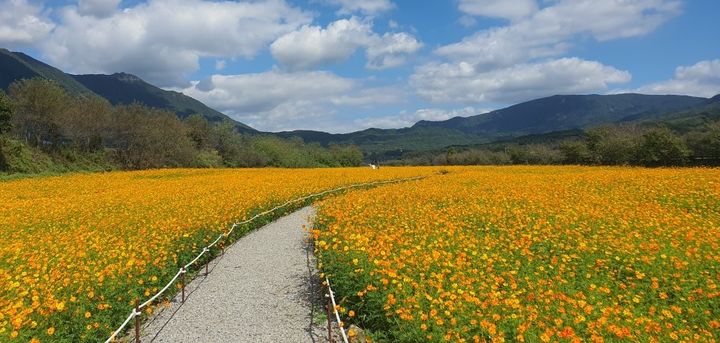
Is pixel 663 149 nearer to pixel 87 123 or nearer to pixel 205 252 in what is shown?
pixel 205 252

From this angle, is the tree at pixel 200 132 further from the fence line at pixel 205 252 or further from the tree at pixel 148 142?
the fence line at pixel 205 252

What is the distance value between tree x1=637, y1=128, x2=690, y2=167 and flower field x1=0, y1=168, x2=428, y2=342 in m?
45.9

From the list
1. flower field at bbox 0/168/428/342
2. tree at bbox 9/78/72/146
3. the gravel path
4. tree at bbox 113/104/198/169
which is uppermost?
tree at bbox 9/78/72/146

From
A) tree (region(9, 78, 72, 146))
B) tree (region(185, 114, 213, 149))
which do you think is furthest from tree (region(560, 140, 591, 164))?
tree (region(9, 78, 72, 146))

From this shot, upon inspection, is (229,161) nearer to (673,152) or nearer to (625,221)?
(673,152)

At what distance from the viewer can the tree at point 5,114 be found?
5391 centimetres

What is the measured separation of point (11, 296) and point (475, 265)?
31.5 ft

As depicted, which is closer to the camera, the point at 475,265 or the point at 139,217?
the point at 475,265

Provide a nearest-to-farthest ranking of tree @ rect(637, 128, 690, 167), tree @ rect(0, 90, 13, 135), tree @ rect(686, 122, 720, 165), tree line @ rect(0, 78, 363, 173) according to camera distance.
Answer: tree @ rect(686, 122, 720, 165), tree @ rect(637, 128, 690, 167), tree @ rect(0, 90, 13, 135), tree line @ rect(0, 78, 363, 173)

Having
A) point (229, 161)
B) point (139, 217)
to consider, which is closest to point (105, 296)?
point (139, 217)

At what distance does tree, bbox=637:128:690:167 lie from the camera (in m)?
49.1

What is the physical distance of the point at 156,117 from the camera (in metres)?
77.2

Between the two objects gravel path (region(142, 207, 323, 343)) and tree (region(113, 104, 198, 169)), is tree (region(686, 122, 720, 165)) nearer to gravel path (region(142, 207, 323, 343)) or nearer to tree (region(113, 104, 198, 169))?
gravel path (region(142, 207, 323, 343))

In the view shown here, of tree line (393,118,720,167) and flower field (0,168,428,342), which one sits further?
tree line (393,118,720,167)
